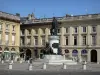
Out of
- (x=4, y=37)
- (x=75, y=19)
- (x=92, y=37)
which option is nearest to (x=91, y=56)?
(x=92, y=37)

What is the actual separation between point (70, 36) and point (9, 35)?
50.0ft

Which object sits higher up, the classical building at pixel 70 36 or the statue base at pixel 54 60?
the classical building at pixel 70 36

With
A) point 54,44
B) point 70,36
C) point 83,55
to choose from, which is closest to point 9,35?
point 70,36

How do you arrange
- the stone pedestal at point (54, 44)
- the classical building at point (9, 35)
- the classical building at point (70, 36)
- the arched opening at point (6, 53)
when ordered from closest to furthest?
the stone pedestal at point (54, 44) → the classical building at point (70, 36) → the classical building at point (9, 35) → the arched opening at point (6, 53)

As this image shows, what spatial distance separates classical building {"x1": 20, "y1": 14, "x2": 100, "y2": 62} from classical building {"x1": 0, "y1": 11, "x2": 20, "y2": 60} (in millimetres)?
4683

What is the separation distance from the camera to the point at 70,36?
228ft

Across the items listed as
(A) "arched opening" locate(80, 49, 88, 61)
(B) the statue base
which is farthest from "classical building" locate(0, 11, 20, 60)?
(B) the statue base

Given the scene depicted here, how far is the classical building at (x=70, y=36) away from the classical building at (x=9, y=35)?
468cm

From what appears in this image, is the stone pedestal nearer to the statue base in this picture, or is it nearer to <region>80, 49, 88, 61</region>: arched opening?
the statue base

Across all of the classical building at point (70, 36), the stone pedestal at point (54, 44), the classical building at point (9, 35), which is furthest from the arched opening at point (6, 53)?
the stone pedestal at point (54, 44)

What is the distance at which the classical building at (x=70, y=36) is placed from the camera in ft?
216

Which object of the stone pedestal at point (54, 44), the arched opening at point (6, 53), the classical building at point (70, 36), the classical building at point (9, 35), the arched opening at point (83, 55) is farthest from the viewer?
the arched opening at point (83, 55)

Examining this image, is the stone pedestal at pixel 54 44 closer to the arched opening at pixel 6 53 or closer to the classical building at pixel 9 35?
the classical building at pixel 9 35

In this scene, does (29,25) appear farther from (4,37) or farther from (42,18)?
(4,37)
